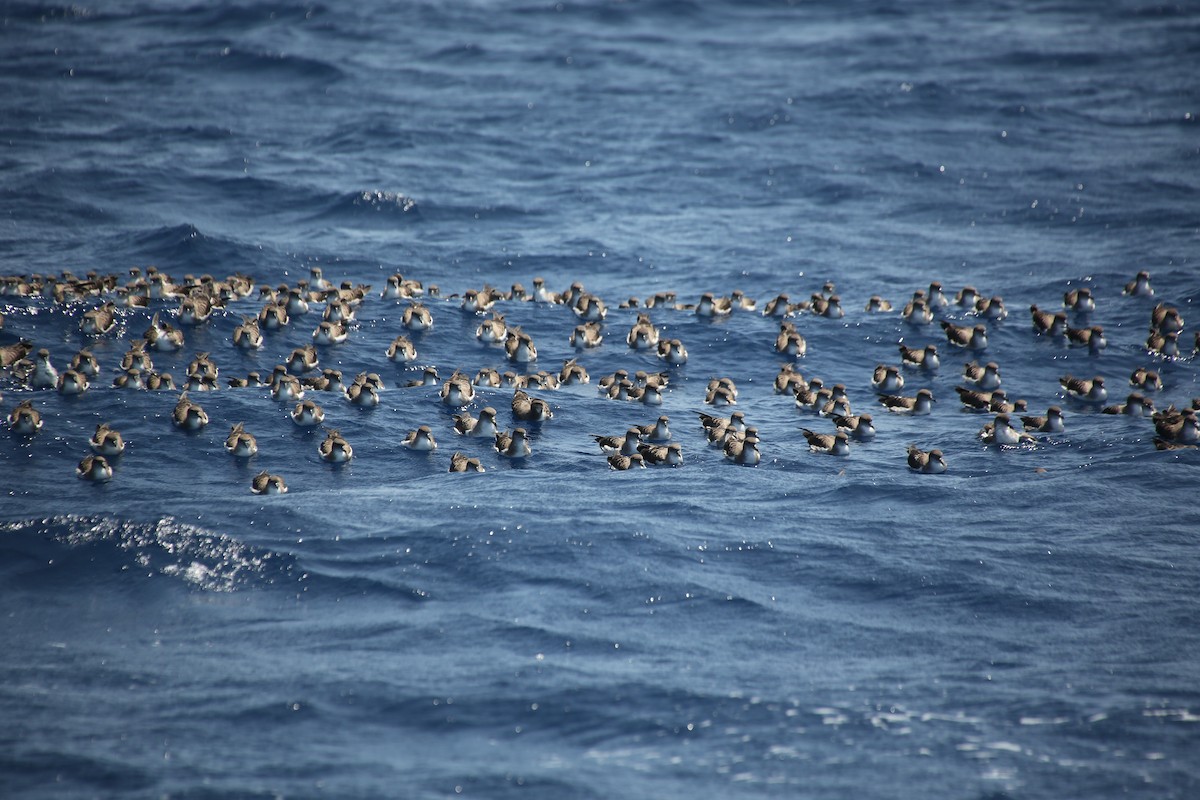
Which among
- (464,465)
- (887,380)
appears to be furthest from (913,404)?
(464,465)

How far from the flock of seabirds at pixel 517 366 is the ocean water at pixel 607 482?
0.36 metres

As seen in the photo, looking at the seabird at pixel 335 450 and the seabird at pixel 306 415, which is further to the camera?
the seabird at pixel 306 415

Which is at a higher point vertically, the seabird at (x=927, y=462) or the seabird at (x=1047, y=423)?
the seabird at (x=1047, y=423)

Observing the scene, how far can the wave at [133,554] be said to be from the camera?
1596cm

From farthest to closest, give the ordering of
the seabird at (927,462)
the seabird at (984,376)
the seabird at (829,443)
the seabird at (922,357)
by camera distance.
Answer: the seabird at (922,357) → the seabird at (984,376) → the seabird at (829,443) → the seabird at (927,462)

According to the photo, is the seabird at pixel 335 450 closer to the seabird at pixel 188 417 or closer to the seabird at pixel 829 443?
the seabird at pixel 188 417

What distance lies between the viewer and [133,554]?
53.3ft

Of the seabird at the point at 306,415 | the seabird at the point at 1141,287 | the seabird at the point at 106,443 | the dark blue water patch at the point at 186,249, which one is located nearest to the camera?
the seabird at the point at 106,443

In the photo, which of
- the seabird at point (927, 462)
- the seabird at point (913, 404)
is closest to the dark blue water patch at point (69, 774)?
the seabird at point (927, 462)

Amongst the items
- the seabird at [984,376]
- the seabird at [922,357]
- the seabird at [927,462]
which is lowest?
the seabird at [927,462]

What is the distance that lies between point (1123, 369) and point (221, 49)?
1392 inches

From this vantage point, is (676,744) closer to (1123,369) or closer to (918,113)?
(1123,369)

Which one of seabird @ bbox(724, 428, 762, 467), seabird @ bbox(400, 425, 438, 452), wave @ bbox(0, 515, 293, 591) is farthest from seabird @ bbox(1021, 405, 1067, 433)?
wave @ bbox(0, 515, 293, 591)

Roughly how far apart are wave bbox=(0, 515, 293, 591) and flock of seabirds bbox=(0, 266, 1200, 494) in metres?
1.83
